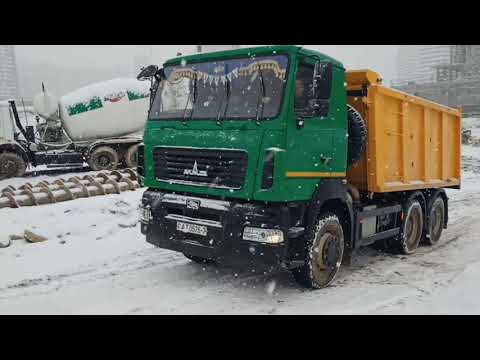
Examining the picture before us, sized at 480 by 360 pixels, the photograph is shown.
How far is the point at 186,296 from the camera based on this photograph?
5656 millimetres

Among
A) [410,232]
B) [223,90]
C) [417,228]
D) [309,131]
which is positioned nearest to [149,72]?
[223,90]

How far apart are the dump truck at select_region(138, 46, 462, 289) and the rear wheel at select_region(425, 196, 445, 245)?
208 centimetres

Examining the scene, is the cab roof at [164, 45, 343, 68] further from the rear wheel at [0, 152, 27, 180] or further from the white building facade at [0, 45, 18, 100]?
the white building facade at [0, 45, 18, 100]

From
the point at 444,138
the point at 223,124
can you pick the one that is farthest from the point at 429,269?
the point at 223,124

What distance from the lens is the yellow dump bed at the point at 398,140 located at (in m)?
6.78

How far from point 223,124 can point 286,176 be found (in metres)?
0.99

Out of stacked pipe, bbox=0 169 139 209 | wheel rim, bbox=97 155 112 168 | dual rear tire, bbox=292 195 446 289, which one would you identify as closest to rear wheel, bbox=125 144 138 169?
wheel rim, bbox=97 155 112 168

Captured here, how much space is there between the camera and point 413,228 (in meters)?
8.47

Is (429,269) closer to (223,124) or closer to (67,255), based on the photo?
(223,124)

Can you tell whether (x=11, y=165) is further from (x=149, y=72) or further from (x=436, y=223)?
(x=436, y=223)

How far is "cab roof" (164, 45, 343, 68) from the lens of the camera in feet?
17.6

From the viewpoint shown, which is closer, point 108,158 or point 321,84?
point 321,84

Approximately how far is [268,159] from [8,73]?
97408 mm

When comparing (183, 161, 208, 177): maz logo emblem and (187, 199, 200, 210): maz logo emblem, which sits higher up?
(183, 161, 208, 177): maz logo emblem
